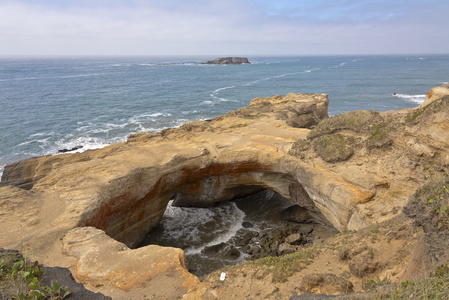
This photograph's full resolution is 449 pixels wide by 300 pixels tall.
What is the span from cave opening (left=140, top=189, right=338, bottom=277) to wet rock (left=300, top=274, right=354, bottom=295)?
24.4 feet

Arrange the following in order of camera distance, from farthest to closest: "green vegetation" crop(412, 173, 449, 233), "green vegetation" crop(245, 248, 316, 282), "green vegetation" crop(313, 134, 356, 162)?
1. "green vegetation" crop(313, 134, 356, 162)
2. "green vegetation" crop(245, 248, 316, 282)
3. "green vegetation" crop(412, 173, 449, 233)

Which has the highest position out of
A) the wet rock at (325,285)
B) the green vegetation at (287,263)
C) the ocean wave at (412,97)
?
the ocean wave at (412,97)

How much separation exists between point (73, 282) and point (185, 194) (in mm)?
12287

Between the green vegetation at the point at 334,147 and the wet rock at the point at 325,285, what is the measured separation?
26.1ft

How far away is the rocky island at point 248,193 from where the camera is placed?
8477mm

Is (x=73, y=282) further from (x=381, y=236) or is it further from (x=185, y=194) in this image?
(x=185, y=194)

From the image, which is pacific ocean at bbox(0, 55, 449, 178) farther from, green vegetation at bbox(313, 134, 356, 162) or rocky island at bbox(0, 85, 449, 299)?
green vegetation at bbox(313, 134, 356, 162)

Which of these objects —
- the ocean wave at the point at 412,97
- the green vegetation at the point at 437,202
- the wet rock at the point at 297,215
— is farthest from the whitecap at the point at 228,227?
the ocean wave at the point at 412,97

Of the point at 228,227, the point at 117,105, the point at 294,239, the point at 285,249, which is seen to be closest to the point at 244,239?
the point at 228,227

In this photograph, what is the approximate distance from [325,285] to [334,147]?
29.1 ft

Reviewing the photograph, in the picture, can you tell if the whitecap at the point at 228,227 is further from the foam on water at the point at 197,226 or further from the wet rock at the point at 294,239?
the wet rock at the point at 294,239

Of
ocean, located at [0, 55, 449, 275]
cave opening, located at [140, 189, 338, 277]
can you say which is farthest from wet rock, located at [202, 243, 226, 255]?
ocean, located at [0, 55, 449, 275]

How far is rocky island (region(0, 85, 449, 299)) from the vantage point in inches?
334

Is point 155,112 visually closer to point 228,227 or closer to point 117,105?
point 117,105
